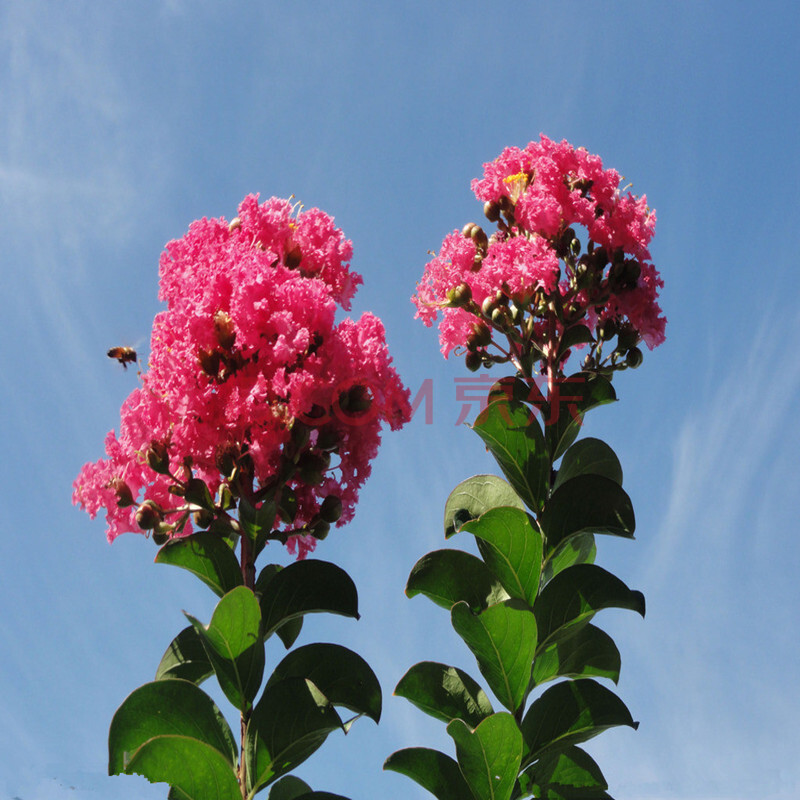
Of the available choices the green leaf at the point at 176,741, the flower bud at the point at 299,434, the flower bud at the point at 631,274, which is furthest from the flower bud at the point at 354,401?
the flower bud at the point at 631,274

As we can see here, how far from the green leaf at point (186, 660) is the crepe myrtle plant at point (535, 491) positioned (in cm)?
55

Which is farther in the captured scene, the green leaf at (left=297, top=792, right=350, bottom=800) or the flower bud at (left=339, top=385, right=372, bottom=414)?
the flower bud at (left=339, top=385, right=372, bottom=414)

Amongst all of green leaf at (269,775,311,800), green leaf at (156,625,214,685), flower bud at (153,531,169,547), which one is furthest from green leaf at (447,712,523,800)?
flower bud at (153,531,169,547)

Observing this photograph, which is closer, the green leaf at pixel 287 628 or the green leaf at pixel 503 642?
the green leaf at pixel 503 642

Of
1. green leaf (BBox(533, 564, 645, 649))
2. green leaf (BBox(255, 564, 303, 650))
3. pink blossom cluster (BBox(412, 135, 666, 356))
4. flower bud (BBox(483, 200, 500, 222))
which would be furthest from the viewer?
flower bud (BBox(483, 200, 500, 222))

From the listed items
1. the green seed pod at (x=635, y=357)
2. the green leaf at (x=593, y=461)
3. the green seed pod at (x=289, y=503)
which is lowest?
the green seed pod at (x=289, y=503)

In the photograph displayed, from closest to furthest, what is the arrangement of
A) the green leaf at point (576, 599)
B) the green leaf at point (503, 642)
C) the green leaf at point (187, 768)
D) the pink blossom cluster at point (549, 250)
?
1. the green leaf at point (187, 768)
2. the green leaf at point (503, 642)
3. the green leaf at point (576, 599)
4. the pink blossom cluster at point (549, 250)

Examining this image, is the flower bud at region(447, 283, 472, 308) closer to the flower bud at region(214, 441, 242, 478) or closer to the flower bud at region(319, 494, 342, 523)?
the flower bud at region(319, 494, 342, 523)

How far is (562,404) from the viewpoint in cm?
267

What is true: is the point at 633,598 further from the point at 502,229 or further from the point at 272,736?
the point at 502,229

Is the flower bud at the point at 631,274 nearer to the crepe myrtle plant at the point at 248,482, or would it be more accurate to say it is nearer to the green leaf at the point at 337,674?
the crepe myrtle plant at the point at 248,482

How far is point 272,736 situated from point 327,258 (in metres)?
1.45

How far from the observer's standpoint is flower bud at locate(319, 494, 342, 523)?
2361 mm

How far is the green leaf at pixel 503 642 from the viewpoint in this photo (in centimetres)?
216
